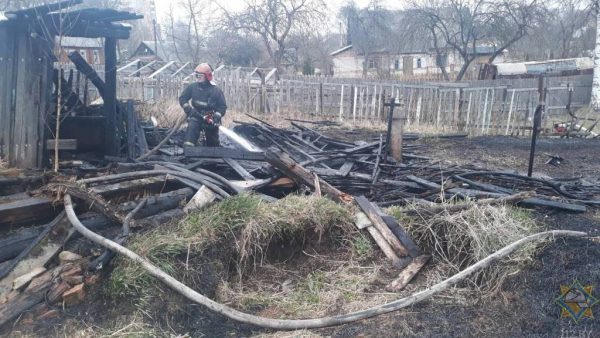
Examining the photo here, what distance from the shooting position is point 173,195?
17.7ft

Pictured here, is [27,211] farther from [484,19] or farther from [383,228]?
[484,19]

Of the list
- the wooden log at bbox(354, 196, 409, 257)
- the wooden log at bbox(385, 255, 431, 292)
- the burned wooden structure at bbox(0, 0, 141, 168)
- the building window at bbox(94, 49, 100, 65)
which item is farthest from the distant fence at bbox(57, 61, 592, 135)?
the building window at bbox(94, 49, 100, 65)

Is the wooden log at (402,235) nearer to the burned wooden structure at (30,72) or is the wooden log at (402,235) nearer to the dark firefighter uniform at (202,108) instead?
the burned wooden structure at (30,72)

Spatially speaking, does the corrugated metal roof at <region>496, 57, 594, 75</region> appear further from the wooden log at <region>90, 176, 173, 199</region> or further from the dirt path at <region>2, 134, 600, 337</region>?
the wooden log at <region>90, 176, 173, 199</region>

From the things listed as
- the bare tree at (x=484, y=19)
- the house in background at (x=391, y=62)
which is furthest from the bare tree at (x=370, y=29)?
the bare tree at (x=484, y=19)

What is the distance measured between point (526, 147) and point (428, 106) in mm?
4822

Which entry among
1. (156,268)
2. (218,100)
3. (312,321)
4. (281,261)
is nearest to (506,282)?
(312,321)

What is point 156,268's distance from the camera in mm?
3740

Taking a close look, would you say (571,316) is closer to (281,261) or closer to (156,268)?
(281,261)

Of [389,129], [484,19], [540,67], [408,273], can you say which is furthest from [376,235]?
[540,67]

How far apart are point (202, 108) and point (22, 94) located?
3.10 meters

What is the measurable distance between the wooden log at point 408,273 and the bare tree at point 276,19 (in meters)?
29.6

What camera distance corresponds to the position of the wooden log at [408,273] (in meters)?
4.20

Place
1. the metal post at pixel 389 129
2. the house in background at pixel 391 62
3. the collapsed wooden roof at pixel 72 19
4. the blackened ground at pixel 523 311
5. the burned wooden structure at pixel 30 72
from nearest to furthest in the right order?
the blackened ground at pixel 523 311
the collapsed wooden roof at pixel 72 19
the burned wooden structure at pixel 30 72
the metal post at pixel 389 129
the house in background at pixel 391 62
